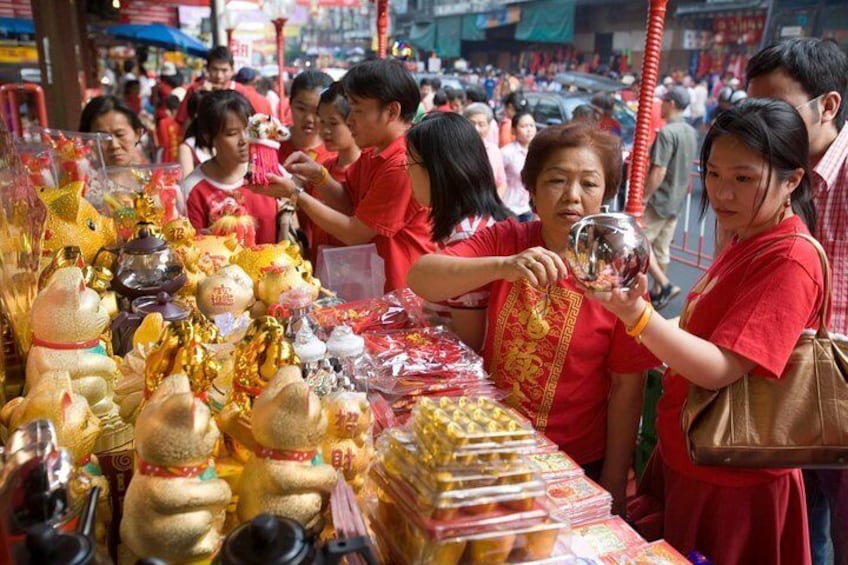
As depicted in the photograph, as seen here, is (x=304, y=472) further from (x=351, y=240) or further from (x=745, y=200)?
(x=351, y=240)

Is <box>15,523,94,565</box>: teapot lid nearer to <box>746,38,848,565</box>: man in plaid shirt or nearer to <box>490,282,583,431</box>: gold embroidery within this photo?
<box>490,282,583,431</box>: gold embroidery

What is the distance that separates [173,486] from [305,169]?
1989 millimetres

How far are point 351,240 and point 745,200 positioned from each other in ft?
4.54

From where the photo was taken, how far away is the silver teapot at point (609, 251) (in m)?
1.07

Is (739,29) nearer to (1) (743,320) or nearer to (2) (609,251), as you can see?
(1) (743,320)

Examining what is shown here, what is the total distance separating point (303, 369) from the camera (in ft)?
4.07

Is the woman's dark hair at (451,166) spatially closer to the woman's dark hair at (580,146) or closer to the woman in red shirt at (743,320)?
the woman's dark hair at (580,146)

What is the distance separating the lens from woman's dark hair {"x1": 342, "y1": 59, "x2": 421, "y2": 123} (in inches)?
89.6

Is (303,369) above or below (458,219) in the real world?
below

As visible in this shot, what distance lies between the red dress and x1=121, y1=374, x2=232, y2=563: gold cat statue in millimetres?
951

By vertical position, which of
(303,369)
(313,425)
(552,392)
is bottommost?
(552,392)

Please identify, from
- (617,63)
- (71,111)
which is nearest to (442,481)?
(71,111)

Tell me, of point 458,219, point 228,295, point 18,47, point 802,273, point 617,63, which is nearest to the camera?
point 802,273

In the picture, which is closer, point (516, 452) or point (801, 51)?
point (516, 452)
